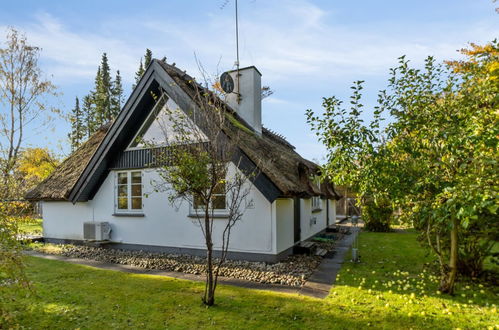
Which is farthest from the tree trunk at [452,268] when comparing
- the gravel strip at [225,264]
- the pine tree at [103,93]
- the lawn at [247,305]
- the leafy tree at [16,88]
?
the pine tree at [103,93]

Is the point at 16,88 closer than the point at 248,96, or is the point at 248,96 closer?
the point at 248,96

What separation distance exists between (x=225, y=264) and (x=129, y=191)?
16.3 ft

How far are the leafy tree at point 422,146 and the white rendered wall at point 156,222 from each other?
2881mm

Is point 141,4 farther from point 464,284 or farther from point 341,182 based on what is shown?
point 464,284

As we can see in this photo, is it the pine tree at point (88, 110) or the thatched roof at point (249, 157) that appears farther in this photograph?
the pine tree at point (88, 110)

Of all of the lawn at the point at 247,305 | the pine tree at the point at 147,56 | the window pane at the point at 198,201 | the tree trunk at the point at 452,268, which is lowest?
the lawn at the point at 247,305

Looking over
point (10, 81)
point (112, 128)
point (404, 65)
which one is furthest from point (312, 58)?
point (10, 81)

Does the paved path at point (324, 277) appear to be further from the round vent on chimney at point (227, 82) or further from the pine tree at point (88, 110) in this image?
the pine tree at point (88, 110)

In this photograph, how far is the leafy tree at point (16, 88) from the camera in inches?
572

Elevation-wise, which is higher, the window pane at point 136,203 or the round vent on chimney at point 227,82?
the round vent on chimney at point 227,82

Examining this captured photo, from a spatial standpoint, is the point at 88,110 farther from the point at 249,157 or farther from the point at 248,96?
the point at 249,157

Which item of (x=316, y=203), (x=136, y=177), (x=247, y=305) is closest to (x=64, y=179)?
(x=136, y=177)

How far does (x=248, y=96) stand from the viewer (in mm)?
12227

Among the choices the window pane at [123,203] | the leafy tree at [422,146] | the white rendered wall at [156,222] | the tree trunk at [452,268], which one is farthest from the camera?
the window pane at [123,203]
